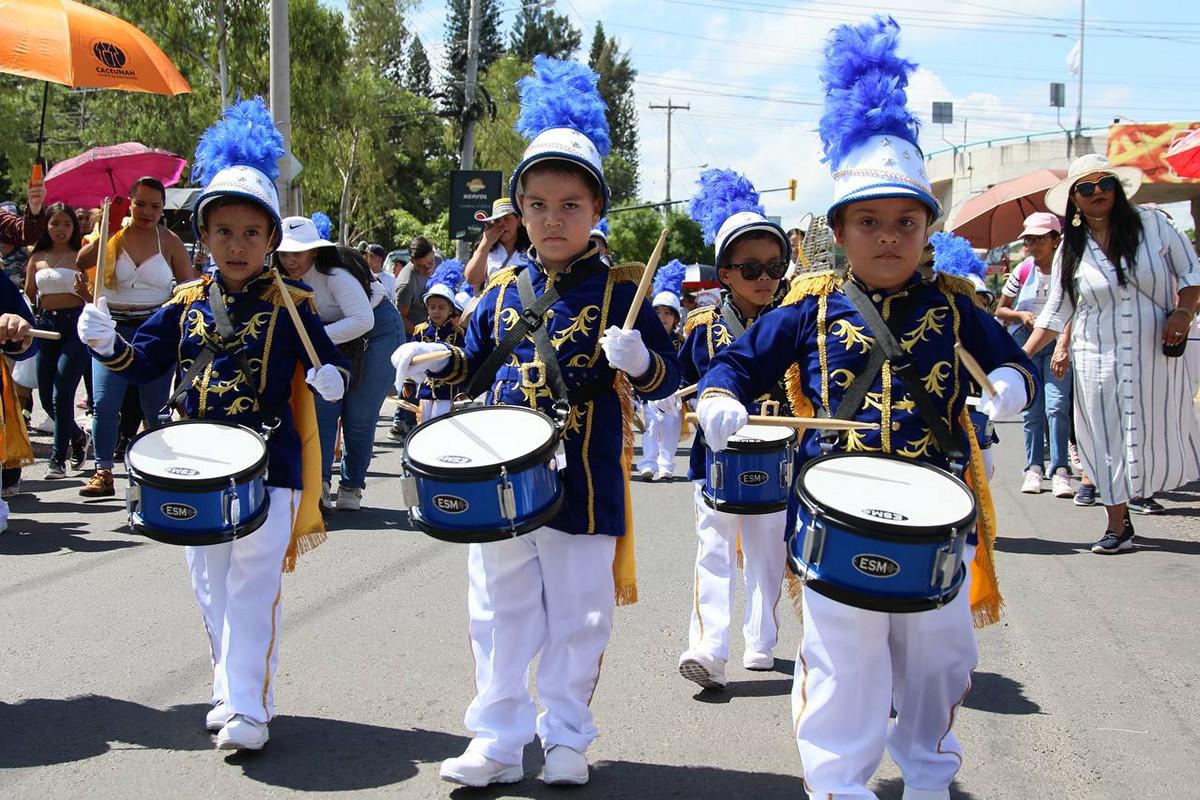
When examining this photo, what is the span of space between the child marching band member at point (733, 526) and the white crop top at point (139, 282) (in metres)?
4.91

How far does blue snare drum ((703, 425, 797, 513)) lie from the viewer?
4.79 metres

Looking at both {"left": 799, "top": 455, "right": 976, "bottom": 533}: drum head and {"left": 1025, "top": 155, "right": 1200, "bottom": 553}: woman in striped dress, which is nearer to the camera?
{"left": 799, "top": 455, "right": 976, "bottom": 533}: drum head

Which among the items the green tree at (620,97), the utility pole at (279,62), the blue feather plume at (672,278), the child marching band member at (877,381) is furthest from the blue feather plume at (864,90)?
the green tree at (620,97)

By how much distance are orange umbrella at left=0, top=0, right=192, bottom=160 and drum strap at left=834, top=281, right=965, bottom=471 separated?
19.2ft

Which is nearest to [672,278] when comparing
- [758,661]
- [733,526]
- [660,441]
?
[660,441]

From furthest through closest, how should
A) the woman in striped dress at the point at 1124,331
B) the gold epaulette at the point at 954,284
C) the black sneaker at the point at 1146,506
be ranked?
the black sneaker at the point at 1146,506
the woman in striped dress at the point at 1124,331
the gold epaulette at the point at 954,284

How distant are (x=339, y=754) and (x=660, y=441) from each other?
6907 millimetres

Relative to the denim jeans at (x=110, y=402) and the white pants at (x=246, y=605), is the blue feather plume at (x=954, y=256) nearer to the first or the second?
the white pants at (x=246, y=605)

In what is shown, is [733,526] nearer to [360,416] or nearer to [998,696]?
[998,696]

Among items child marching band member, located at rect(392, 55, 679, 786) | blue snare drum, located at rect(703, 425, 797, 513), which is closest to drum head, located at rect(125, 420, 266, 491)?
child marching band member, located at rect(392, 55, 679, 786)

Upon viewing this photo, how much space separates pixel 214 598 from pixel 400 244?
55745mm

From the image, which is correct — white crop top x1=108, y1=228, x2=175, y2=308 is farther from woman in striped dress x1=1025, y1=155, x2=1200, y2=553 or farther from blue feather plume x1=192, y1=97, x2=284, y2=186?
woman in striped dress x1=1025, y1=155, x2=1200, y2=553

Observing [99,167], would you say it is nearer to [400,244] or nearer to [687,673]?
[687,673]

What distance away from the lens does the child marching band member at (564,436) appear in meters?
3.89
